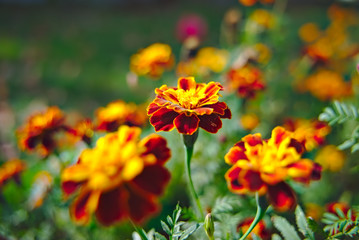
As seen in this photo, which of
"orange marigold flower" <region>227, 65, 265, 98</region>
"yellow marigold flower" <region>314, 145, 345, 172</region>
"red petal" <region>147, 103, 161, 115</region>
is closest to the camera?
"red petal" <region>147, 103, 161, 115</region>

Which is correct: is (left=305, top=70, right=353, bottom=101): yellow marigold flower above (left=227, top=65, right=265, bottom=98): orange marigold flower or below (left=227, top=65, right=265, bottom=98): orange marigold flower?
below

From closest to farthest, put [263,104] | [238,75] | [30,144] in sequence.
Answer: [30,144], [238,75], [263,104]

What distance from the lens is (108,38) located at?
13.5 ft

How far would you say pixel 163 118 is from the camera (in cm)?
84

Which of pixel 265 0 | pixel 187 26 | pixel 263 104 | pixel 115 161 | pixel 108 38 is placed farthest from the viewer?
pixel 108 38

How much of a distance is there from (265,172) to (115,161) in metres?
0.29

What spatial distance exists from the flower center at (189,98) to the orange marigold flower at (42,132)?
25.5 inches

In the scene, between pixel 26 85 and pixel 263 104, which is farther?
pixel 26 85

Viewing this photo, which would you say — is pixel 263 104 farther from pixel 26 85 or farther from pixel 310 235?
pixel 26 85

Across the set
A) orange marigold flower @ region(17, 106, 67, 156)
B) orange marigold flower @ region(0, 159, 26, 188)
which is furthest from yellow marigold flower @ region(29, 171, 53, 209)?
orange marigold flower @ region(17, 106, 67, 156)

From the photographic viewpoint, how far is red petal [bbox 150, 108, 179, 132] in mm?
822

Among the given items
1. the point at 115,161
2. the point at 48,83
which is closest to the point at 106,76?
the point at 48,83

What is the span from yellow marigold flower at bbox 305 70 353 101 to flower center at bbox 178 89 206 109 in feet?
4.04

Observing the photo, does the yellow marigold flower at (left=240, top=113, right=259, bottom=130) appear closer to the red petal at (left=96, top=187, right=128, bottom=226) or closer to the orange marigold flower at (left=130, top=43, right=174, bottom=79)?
the orange marigold flower at (left=130, top=43, right=174, bottom=79)
